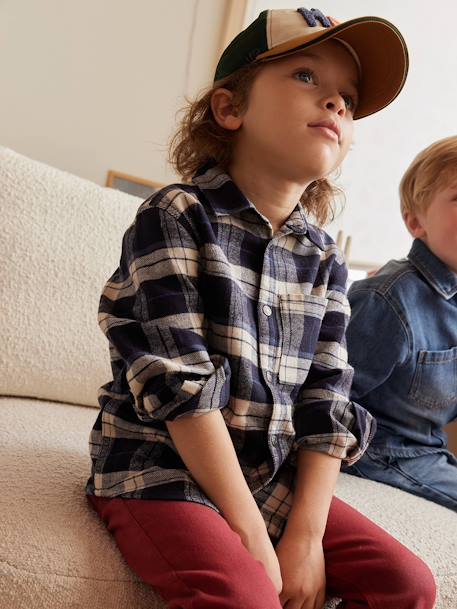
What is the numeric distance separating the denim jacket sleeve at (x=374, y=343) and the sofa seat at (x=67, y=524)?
185mm

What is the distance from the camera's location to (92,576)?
2.56ft

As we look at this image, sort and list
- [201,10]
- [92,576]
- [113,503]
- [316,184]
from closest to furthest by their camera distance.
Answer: [92,576], [113,503], [316,184], [201,10]

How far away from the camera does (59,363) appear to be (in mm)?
1343

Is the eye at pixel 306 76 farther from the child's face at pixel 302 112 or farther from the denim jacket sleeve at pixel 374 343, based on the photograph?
the denim jacket sleeve at pixel 374 343

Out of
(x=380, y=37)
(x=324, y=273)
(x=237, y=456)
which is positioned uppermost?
(x=380, y=37)

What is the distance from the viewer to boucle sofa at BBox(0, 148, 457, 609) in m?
0.94

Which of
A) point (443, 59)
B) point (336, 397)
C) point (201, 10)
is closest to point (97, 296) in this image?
point (336, 397)

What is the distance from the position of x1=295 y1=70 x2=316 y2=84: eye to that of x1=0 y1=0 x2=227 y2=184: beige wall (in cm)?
129

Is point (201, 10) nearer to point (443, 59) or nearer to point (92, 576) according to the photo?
point (443, 59)

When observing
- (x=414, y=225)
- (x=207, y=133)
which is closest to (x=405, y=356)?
(x=414, y=225)

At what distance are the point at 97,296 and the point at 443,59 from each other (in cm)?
185

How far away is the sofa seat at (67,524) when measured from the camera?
2.51 ft

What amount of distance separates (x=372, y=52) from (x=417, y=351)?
55 centimetres

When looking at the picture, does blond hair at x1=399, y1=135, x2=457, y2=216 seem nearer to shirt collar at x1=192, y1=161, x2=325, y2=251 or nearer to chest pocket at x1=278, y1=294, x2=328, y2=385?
shirt collar at x1=192, y1=161, x2=325, y2=251
